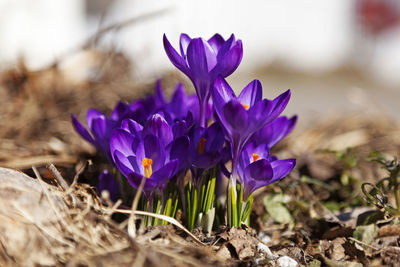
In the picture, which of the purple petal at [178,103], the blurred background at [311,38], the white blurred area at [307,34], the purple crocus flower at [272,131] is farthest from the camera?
the white blurred area at [307,34]

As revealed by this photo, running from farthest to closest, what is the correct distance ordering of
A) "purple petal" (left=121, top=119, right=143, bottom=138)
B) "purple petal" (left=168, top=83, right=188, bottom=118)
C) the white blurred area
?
the white blurred area, "purple petal" (left=168, top=83, right=188, bottom=118), "purple petal" (left=121, top=119, right=143, bottom=138)

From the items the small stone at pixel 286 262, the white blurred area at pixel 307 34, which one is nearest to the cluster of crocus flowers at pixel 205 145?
the small stone at pixel 286 262

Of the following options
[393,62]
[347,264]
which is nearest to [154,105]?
[347,264]

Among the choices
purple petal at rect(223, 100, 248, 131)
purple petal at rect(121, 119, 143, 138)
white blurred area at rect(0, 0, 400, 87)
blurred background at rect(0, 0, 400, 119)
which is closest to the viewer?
purple petal at rect(223, 100, 248, 131)

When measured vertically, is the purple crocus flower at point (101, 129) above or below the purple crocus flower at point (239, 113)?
below

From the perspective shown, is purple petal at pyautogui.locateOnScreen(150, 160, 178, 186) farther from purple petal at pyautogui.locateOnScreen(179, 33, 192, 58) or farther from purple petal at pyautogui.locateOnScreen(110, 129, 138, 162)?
purple petal at pyautogui.locateOnScreen(179, 33, 192, 58)

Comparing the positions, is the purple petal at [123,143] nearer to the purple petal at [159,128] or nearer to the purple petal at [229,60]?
the purple petal at [159,128]

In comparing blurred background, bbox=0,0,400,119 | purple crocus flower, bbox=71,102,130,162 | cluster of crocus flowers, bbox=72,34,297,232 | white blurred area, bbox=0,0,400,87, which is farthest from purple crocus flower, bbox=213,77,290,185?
white blurred area, bbox=0,0,400,87

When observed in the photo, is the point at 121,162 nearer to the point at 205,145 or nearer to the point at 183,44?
the point at 205,145
